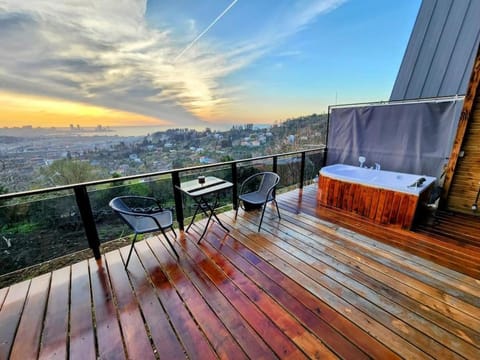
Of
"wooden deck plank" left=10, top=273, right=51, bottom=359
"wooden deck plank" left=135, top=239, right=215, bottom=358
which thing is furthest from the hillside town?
"wooden deck plank" left=10, top=273, right=51, bottom=359

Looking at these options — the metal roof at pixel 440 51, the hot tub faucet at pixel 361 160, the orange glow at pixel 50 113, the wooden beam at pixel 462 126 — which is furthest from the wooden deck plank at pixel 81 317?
the metal roof at pixel 440 51

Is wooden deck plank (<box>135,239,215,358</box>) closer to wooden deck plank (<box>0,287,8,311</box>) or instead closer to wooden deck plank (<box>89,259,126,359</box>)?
wooden deck plank (<box>89,259,126,359</box>)

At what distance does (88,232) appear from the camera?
2150 mm

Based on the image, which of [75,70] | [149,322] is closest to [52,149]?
[75,70]

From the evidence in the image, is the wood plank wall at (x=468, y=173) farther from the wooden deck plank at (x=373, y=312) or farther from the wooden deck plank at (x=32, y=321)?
the wooden deck plank at (x=32, y=321)

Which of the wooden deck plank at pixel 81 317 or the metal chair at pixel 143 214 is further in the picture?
the metal chair at pixel 143 214

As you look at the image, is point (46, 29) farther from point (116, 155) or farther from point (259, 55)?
point (259, 55)

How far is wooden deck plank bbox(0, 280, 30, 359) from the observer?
4.42ft

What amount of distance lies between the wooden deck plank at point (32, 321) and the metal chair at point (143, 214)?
68 centimetres

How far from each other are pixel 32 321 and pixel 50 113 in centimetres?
482

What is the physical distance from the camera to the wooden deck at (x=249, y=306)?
1.28 meters

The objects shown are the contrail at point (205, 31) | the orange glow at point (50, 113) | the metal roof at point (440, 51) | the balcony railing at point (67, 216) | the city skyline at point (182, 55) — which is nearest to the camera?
the balcony railing at point (67, 216)

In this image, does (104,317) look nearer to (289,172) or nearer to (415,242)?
(415,242)

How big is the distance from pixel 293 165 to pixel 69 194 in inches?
149
